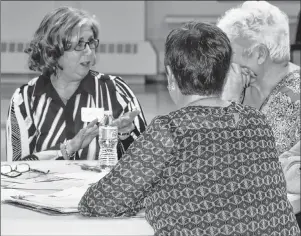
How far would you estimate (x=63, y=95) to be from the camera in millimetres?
3270

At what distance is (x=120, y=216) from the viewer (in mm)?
1794

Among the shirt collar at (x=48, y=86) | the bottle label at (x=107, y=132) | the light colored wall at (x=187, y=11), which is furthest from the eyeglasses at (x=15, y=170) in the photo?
the light colored wall at (x=187, y=11)

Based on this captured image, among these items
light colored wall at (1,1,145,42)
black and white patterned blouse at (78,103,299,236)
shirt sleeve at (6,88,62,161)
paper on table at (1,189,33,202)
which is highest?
black and white patterned blouse at (78,103,299,236)

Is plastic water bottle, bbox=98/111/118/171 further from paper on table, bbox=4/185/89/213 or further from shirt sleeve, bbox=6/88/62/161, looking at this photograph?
paper on table, bbox=4/185/89/213

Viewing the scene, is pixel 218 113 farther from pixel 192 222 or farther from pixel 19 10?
pixel 19 10

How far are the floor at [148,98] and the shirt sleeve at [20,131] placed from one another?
368 cm

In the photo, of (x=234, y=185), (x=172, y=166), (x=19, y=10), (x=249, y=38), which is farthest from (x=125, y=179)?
(x=19, y=10)

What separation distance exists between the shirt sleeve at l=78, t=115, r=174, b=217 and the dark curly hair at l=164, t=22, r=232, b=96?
0.15m

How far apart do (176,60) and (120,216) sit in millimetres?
472

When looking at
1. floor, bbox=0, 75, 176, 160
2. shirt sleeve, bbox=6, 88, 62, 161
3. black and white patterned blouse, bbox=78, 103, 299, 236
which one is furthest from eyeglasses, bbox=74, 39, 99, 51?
floor, bbox=0, 75, 176, 160

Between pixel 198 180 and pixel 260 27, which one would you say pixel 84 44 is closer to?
pixel 260 27

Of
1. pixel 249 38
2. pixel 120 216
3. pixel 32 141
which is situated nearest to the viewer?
pixel 120 216

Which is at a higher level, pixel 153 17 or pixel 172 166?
pixel 172 166

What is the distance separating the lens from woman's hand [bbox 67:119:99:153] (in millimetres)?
2812
